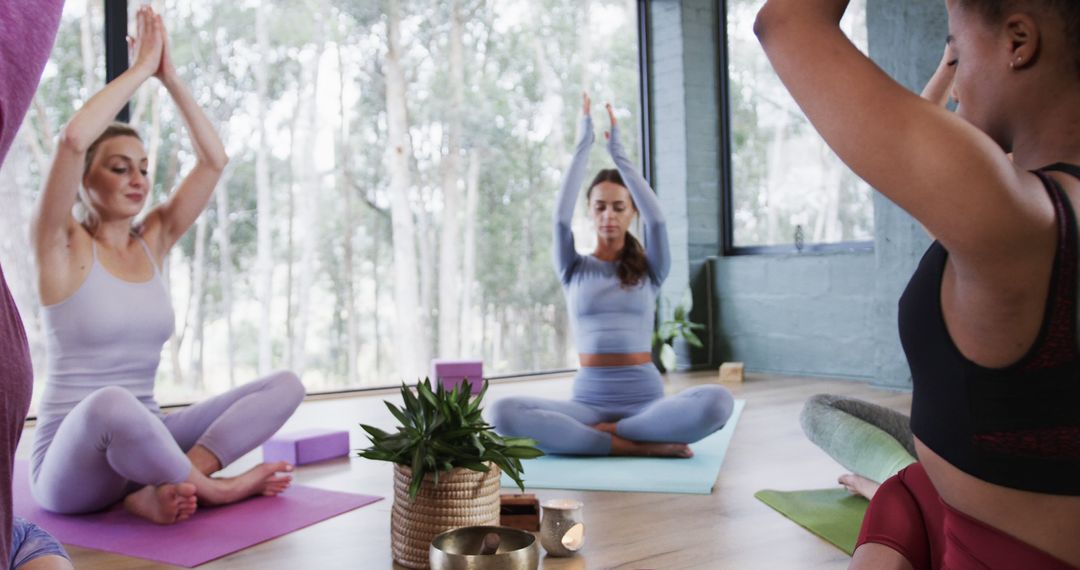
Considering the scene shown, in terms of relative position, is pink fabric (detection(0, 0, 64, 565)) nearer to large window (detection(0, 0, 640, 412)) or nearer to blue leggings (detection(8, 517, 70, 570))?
blue leggings (detection(8, 517, 70, 570))

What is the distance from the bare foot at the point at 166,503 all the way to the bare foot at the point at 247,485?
0.08 m

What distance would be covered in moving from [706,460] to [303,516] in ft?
4.12

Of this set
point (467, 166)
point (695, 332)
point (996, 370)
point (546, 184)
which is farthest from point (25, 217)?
point (996, 370)

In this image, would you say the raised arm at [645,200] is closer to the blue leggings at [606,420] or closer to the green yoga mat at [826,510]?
the blue leggings at [606,420]

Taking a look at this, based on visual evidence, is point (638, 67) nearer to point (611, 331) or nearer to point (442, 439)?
Result: point (611, 331)

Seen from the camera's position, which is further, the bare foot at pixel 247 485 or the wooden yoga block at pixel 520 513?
the bare foot at pixel 247 485

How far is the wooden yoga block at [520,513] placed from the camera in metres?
2.04

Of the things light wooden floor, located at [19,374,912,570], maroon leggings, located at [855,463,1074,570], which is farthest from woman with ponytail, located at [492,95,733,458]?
maroon leggings, located at [855,463,1074,570]

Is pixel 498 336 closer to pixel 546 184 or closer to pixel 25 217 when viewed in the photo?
pixel 546 184

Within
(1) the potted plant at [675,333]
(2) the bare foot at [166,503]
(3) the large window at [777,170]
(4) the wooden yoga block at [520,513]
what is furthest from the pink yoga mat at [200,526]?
(3) the large window at [777,170]

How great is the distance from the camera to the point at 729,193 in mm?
5758

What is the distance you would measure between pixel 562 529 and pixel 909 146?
1.36 meters

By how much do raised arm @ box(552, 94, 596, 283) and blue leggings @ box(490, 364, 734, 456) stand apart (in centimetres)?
53

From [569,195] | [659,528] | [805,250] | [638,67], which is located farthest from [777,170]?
[659,528]
